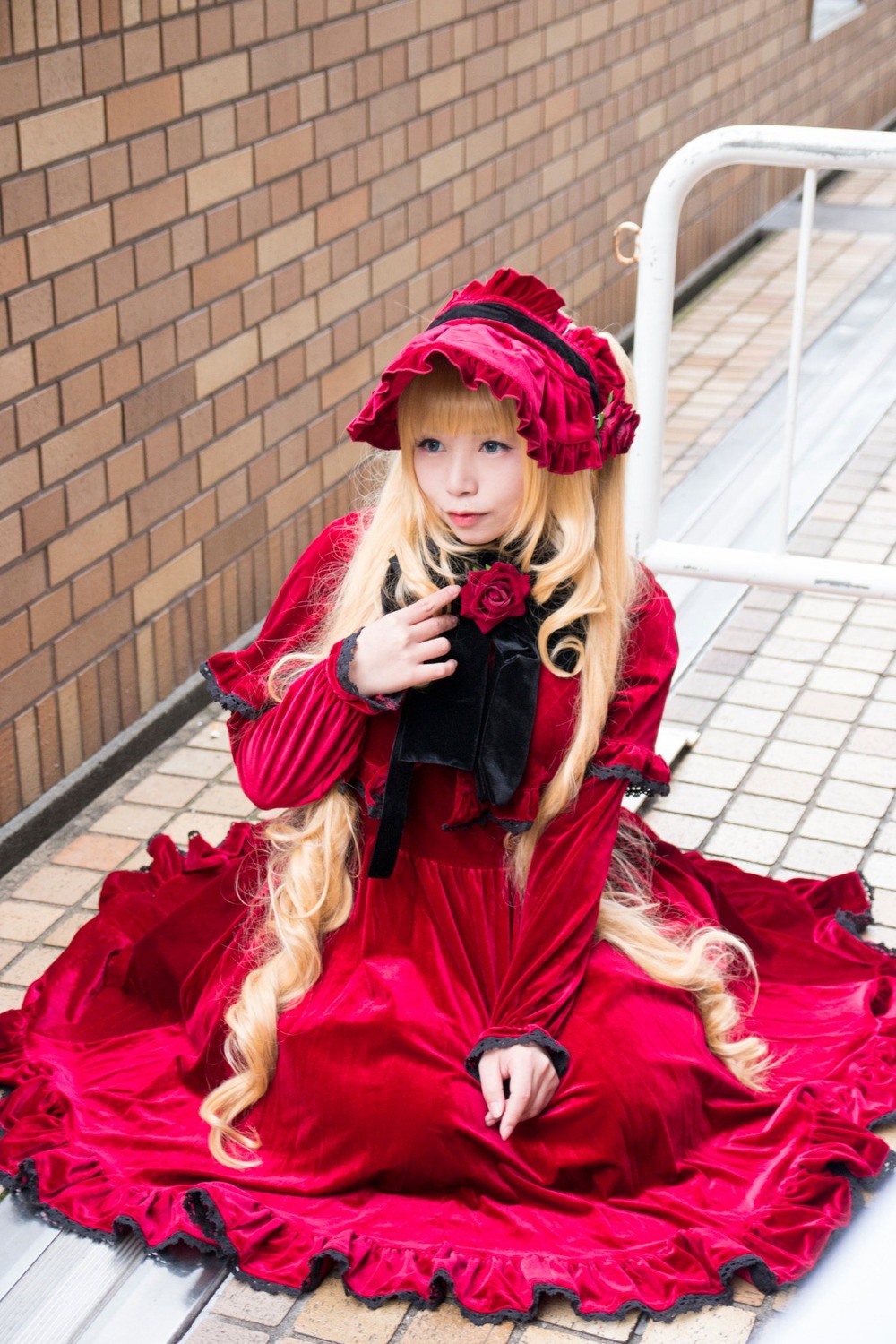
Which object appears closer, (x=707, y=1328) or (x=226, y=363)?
(x=707, y=1328)

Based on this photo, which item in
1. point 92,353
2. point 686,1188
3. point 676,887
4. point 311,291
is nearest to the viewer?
point 686,1188

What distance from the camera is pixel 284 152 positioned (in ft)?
14.0

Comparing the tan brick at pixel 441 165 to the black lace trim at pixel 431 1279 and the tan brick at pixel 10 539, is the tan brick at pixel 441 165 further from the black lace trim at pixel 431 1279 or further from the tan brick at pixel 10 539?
the black lace trim at pixel 431 1279

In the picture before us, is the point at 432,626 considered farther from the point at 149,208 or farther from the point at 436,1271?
the point at 149,208

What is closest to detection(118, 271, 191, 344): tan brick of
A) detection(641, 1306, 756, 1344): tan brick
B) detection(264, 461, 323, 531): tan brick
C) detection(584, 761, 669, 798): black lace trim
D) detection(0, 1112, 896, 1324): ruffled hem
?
detection(264, 461, 323, 531): tan brick

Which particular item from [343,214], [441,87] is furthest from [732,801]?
[441,87]

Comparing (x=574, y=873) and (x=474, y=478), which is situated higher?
(x=474, y=478)

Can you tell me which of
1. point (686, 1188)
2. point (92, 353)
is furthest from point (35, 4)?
point (686, 1188)

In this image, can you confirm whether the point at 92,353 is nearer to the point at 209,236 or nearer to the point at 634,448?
the point at 209,236

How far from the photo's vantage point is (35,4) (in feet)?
10.8

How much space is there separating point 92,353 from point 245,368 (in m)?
0.68

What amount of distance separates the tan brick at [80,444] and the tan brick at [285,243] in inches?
29.0

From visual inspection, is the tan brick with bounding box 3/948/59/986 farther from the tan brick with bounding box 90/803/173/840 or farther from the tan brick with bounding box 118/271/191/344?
Answer: the tan brick with bounding box 118/271/191/344

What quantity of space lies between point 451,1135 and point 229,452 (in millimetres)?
2229
